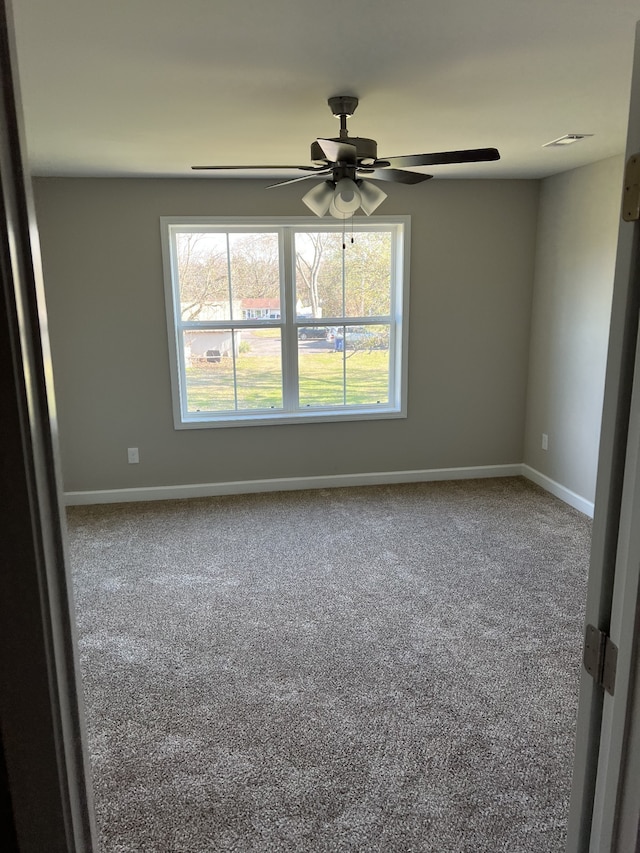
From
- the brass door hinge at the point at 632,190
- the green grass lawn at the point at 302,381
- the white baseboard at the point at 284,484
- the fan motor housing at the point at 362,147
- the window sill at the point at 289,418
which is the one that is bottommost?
the white baseboard at the point at 284,484

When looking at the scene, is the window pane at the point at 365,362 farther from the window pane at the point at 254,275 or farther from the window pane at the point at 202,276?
the window pane at the point at 202,276

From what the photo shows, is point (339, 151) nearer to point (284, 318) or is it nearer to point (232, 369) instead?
point (284, 318)

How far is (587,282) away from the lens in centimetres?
414

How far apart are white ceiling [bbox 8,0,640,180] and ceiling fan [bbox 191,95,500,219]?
20cm

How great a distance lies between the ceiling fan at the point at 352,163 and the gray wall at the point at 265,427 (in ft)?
5.69

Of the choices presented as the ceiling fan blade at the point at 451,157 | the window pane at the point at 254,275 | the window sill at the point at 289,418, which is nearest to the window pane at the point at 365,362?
the window sill at the point at 289,418

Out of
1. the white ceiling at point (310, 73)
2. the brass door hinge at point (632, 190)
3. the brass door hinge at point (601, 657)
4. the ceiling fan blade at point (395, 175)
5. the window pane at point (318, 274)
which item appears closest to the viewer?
the brass door hinge at point (632, 190)

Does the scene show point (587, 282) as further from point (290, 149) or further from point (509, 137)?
point (290, 149)

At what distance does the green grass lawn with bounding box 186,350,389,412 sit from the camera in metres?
4.71

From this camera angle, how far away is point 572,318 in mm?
4340

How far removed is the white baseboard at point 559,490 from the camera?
4.28 meters

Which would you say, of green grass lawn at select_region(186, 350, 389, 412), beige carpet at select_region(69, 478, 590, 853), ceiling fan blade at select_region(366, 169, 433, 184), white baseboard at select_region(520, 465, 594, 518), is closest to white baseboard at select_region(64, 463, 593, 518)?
white baseboard at select_region(520, 465, 594, 518)

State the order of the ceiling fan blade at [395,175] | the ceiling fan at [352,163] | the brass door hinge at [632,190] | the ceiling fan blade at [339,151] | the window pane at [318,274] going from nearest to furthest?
the brass door hinge at [632,190] → the ceiling fan blade at [339,151] → the ceiling fan at [352,163] → the ceiling fan blade at [395,175] → the window pane at [318,274]

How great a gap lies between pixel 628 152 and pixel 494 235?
4094 mm
